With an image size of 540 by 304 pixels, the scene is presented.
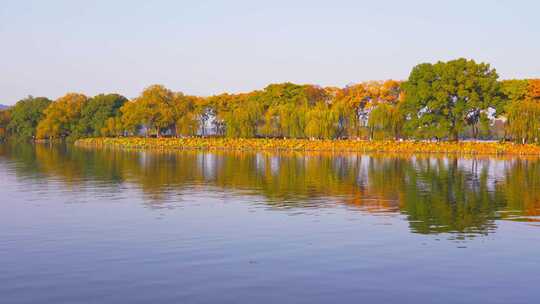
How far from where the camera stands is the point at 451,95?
91.5 metres

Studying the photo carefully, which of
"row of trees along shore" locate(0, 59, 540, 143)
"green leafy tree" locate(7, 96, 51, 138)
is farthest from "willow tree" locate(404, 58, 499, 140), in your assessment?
"green leafy tree" locate(7, 96, 51, 138)

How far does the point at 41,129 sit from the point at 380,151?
3734 inches

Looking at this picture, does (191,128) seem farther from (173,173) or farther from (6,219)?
(6,219)

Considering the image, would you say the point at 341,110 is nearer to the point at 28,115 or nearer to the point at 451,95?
the point at 451,95

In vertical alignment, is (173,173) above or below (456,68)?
below

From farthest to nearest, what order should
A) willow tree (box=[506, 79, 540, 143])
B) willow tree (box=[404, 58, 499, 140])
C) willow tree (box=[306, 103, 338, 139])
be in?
willow tree (box=[306, 103, 338, 139]), willow tree (box=[404, 58, 499, 140]), willow tree (box=[506, 79, 540, 143])

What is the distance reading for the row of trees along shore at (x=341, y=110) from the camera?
89.9m

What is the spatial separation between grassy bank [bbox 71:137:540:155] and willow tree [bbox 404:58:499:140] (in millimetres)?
3117

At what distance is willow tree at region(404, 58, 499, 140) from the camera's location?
293 feet

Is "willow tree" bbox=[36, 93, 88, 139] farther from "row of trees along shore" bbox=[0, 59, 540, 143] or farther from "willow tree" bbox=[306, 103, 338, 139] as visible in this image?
"willow tree" bbox=[306, 103, 338, 139]

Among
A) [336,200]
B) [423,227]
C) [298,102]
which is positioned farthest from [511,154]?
[423,227]

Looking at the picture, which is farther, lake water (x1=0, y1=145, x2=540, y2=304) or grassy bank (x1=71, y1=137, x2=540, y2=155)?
grassy bank (x1=71, y1=137, x2=540, y2=155)

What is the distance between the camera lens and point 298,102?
116938mm

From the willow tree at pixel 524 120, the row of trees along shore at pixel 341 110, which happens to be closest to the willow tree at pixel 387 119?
the row of trees along shore at pixel 341 110
